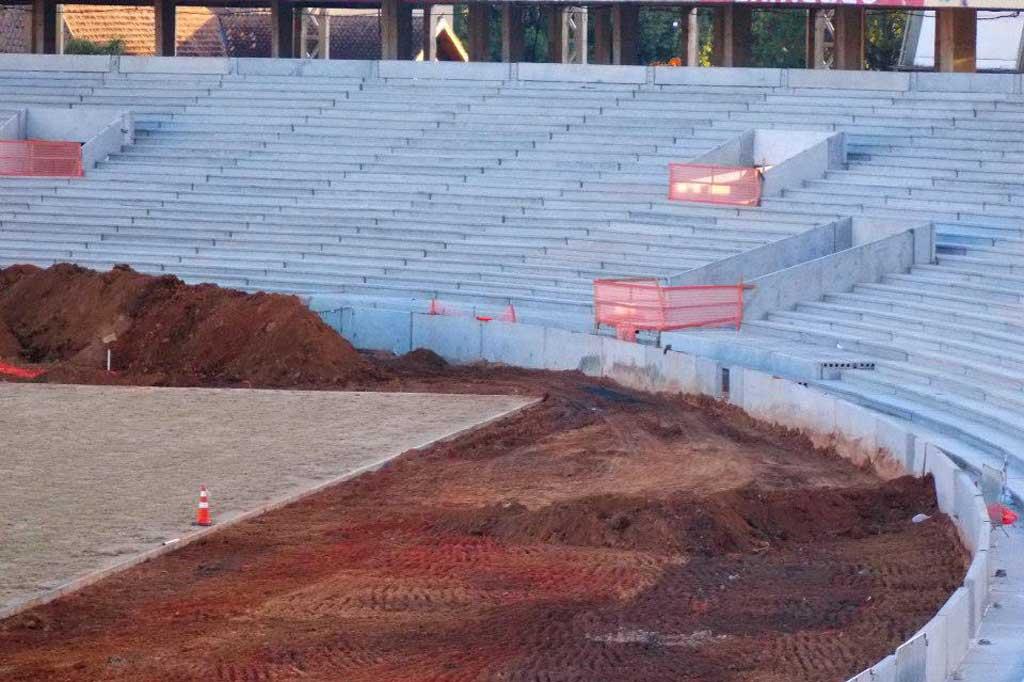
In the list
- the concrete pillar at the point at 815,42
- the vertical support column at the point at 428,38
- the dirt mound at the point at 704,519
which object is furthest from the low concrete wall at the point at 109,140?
the dirt mound at the point at 704,519

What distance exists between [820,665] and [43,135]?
2935cm

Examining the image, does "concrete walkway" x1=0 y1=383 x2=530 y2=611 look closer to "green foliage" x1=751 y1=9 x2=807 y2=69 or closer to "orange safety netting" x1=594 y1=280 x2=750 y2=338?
"orange safety netting" x1=594 y1=280 x2=750 y2=338

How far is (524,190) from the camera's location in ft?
105

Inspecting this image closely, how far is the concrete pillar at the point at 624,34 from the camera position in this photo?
149ft

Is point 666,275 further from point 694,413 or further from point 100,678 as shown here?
point 100,678

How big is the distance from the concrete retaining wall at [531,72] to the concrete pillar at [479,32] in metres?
8.26

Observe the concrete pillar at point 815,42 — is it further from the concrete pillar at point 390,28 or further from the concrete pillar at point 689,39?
the concrete pillar at point 390,28

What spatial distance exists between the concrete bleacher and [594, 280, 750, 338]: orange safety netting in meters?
0.44

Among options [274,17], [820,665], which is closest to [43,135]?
[274,17]

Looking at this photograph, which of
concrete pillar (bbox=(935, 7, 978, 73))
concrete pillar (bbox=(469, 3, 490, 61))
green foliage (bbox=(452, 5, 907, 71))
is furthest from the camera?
green foliage (bbox=(452, 5, 907, 71))

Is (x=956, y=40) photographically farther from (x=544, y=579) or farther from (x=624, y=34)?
(x=544, y=579)

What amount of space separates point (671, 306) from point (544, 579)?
1089 cm

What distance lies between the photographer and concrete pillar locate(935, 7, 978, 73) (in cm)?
3706

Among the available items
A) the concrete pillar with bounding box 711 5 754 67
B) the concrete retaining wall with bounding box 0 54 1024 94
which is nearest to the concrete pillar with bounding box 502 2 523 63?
the concrete pillar with bounding box 711 5 754 67
